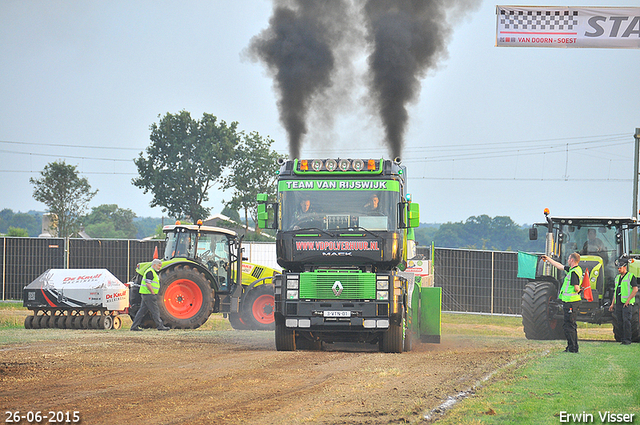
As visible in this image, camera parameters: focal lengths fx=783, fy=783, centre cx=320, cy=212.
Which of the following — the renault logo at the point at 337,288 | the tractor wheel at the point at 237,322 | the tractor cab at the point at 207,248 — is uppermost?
the tractor cab at the point at 207,248

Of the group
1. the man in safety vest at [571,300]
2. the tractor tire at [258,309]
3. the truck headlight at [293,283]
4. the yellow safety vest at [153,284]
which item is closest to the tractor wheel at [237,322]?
the tractor tire at [258,309]

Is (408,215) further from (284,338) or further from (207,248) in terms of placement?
(207,248)

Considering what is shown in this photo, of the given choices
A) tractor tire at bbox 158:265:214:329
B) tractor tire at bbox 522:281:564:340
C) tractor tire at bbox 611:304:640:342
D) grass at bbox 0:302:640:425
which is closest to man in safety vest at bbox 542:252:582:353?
grass at bbox 0:302:640:425

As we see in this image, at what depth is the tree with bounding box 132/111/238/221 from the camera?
176 ft

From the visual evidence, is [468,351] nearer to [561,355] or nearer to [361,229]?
[561,355]

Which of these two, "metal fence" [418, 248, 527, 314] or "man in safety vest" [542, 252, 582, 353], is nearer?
"man in safety vest" [542, 252, 582, 353]

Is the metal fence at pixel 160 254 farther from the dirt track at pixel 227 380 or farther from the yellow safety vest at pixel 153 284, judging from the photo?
the dirt track at pixel 227 380

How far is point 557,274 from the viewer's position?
1783cm

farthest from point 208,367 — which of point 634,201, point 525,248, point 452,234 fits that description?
point 452,234

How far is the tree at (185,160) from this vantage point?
53.8 meters

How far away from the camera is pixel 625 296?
16297 millimetres

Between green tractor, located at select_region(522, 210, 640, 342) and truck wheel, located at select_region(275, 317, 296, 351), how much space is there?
6366 mm

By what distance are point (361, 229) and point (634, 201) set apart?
2009cm

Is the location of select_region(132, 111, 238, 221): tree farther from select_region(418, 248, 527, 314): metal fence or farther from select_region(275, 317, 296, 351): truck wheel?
select_region(275, 317, 296, 351): truck wheel
